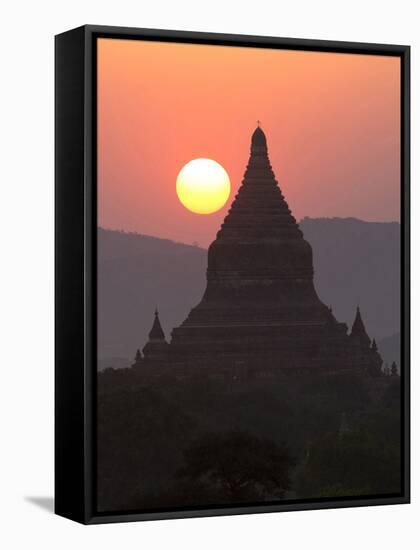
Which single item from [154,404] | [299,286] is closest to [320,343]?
[299,286]

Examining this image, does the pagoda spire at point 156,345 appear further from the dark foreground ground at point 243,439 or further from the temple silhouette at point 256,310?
the dark foreground ground at point 243,439

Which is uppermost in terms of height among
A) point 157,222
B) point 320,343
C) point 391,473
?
point 157,222

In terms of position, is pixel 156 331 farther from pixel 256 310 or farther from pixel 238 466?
pixel 238 466

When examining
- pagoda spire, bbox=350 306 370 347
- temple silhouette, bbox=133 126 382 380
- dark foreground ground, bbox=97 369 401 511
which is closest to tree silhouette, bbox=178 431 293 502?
dark foreground ground, bbox=97 369 401 511

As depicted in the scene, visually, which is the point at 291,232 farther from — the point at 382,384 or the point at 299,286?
the point at 382,384

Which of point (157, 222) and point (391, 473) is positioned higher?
point (157, 222)

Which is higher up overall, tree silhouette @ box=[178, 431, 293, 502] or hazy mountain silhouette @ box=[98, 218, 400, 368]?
hazy mountain silhouette @ box=[98, 218, 400, 368]

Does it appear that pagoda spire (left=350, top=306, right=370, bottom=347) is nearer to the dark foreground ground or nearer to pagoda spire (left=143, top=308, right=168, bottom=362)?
the dark foreground ground
